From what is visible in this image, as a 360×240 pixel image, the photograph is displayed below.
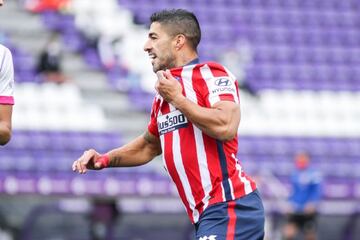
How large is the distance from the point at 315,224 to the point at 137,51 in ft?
16.8

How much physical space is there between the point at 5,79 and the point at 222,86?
118 centimetres

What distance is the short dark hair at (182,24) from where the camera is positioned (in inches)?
202

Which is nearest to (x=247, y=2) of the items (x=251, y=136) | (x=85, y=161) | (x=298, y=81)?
(x=298, y=81)

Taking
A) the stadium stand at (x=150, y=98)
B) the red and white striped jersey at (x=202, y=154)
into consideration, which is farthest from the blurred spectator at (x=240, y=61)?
the red and white striped jersey at (x=202, y=154)

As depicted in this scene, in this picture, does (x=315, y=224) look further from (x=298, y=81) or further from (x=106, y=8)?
(x=106, y=8)

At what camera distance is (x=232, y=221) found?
5.03 m

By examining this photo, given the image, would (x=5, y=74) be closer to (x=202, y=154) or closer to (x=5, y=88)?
(x=5, y=88)

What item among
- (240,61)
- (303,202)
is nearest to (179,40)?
(303,202)

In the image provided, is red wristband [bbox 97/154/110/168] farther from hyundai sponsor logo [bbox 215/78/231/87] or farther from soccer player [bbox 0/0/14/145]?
hyundai sponsor logo [bbox 215/78/231/87]

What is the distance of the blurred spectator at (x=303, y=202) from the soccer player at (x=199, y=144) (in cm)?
849

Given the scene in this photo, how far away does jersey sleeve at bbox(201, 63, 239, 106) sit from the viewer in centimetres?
493

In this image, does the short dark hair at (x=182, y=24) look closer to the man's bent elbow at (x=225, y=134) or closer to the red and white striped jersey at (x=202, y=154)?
the red and white striped jersey at (x=202, y=154)

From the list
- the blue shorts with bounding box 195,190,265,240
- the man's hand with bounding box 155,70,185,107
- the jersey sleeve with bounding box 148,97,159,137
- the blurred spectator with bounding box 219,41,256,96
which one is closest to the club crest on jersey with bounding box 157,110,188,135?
the jersey sleeve with bounding box 148,97,159,137

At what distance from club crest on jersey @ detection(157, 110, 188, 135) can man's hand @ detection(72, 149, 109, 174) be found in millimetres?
432
